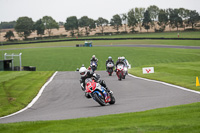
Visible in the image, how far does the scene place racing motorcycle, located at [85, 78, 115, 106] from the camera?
40.0 feet

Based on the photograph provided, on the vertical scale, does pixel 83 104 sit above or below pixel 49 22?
below

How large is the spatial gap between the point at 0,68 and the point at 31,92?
61.6 ft

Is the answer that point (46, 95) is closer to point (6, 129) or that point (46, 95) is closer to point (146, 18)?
point (6, 129)

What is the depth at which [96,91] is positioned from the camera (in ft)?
40.2

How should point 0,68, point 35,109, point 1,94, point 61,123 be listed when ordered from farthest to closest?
point 0,68, point 1,94, point 35,109, point 61,123

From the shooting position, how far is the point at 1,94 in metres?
17.3

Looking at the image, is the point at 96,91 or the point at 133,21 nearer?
the point at 96,91

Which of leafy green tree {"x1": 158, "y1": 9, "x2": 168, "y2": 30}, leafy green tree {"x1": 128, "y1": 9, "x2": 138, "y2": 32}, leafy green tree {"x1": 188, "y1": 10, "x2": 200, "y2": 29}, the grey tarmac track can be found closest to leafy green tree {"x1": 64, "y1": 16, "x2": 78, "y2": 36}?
leafy green tree {"x1": 128, "y1": 9, "x2": 138, "y2": 32}

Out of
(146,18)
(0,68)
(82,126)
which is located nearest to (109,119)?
(82,126)

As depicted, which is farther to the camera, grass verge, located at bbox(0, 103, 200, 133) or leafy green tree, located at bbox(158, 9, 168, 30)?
leafy green tree, located at bbox(158, 9, 168, 30)

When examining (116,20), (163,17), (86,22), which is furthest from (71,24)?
(163,17)

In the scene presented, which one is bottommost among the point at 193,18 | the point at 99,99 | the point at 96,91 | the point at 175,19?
the point at 99,99

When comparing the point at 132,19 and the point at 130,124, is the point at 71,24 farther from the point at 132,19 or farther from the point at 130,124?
the point at 130,124

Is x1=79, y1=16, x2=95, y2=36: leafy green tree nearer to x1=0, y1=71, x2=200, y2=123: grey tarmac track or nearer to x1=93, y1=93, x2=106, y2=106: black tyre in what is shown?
x1=0, y1=71, x2=200, y2=123: grey tarmac track
